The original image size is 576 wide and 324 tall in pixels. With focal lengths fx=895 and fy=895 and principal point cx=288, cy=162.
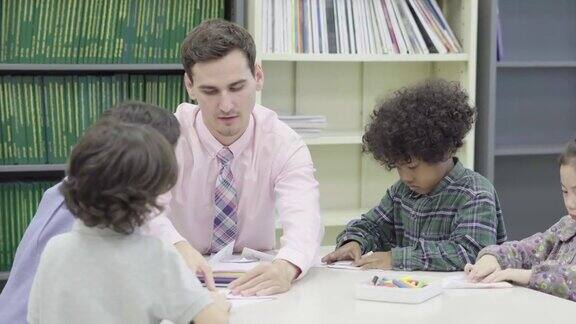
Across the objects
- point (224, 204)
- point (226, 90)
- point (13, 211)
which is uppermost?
point (226, 90)

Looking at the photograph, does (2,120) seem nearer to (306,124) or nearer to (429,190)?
(306,124)

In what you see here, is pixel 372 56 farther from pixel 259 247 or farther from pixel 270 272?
pixel 270 272

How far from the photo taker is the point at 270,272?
189cm

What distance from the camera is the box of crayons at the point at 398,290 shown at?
5.86 feet

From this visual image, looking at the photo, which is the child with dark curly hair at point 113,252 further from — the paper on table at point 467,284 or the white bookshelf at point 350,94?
the white bookshelf at point 350,94

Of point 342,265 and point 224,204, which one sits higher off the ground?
point 224,204

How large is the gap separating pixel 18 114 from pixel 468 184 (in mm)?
1832

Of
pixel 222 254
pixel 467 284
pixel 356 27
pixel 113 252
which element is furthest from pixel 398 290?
pixel 356 27

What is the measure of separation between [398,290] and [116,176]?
26.6 inches

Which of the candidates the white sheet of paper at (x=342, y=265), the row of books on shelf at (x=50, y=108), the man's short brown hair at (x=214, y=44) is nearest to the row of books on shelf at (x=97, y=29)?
the row of books on shelf at (x=50, y=108)

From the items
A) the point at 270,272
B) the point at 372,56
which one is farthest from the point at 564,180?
the point at 372,56

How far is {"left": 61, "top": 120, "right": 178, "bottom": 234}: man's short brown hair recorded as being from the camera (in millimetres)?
1382

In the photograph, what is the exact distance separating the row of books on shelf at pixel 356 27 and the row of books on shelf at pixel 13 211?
1031 millimetres

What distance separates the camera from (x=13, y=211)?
337cm
